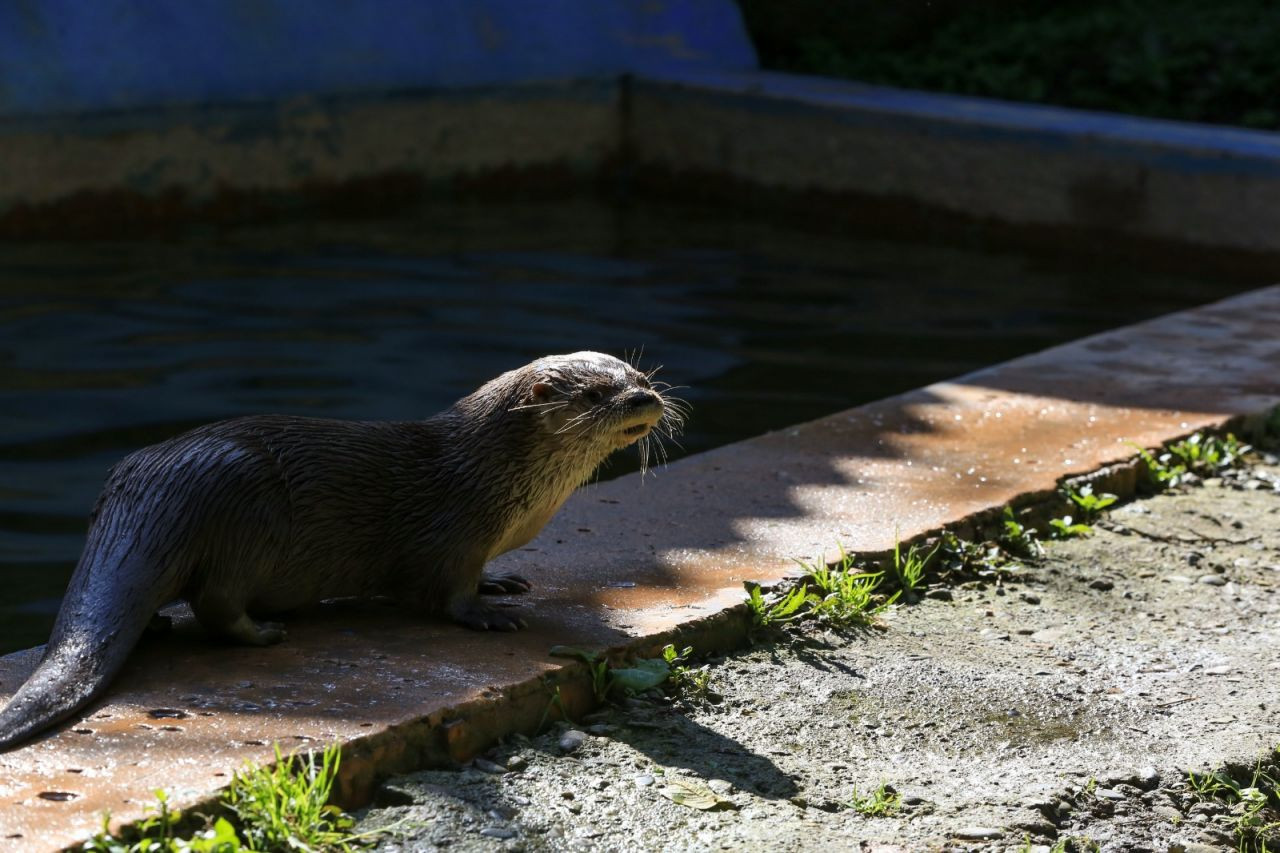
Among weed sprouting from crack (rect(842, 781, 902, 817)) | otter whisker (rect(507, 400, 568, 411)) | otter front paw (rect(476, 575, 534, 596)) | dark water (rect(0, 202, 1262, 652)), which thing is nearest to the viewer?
weed sprouting from crack (rect(842, 781, 902, 817))

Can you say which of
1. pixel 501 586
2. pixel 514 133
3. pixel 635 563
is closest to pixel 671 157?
pixel 514 133

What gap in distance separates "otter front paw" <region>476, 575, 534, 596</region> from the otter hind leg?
18.2 inches

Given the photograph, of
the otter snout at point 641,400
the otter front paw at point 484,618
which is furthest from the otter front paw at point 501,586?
the otter snout at point 641,400

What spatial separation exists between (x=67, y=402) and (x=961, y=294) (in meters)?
3.98

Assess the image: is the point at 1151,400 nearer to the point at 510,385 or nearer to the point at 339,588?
the point at 510,385

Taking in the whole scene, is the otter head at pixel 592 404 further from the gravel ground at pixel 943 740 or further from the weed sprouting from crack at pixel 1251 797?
the weed sprouting from crack at pixel 1251 797

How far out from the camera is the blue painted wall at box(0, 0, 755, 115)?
802cm

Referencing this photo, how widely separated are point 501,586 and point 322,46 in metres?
6.26

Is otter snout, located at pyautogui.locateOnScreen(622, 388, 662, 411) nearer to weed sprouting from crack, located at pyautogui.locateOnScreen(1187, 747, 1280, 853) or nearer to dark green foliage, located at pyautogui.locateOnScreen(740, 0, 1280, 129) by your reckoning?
weed sprouting from crack, located at pyautogui.locateOnScreen(1187, 747, 1280, 853)

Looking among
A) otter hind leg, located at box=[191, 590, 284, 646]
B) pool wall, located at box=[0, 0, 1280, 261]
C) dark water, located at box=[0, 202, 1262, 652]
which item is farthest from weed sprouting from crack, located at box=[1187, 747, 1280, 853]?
pool wall, located at box=[0, 0, 1280, 261]

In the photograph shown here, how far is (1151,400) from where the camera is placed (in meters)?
4.83

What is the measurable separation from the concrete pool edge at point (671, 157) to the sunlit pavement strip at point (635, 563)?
259cm

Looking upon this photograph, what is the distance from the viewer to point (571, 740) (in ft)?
9.14

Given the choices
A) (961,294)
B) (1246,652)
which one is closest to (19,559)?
(1246,652)
